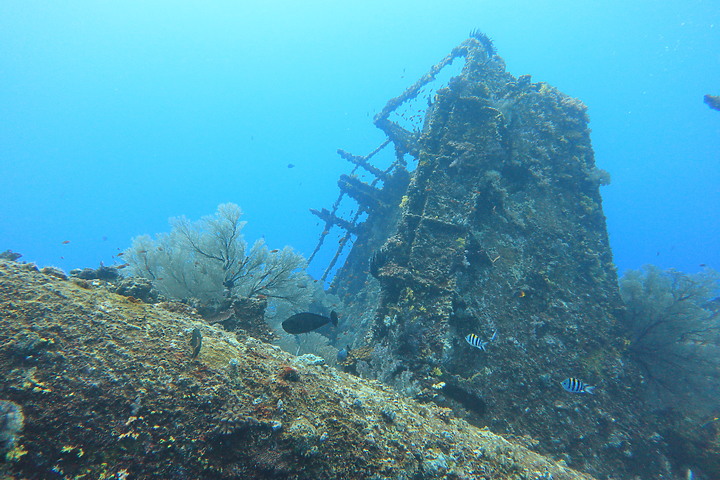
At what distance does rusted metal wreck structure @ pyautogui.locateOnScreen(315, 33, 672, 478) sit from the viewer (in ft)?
18.1

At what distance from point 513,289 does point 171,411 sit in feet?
24.0

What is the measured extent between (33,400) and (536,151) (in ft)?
42.2

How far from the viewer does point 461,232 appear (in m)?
7.76

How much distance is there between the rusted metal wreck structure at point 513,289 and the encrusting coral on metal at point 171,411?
2510 mm

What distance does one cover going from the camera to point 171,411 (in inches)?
90.1

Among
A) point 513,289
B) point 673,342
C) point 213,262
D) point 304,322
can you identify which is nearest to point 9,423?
point 304,322

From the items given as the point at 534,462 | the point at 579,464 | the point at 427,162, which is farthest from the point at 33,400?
the point at 427,162

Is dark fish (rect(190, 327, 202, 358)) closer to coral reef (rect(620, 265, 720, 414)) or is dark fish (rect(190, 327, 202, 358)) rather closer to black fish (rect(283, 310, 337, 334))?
black fish (rect(283, 310, 337, 334))

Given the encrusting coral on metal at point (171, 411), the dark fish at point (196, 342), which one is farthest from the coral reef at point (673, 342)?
the dark fish at point (196, 342)

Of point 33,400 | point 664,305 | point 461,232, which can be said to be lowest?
point 33,400

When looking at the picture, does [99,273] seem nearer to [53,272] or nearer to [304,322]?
[53,272]

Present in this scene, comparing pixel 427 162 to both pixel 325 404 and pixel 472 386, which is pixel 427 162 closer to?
pixel 472 386

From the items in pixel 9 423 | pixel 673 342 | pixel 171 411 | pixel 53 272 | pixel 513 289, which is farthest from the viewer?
pixel 673 342

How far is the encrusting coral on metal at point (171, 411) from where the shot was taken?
201cm
